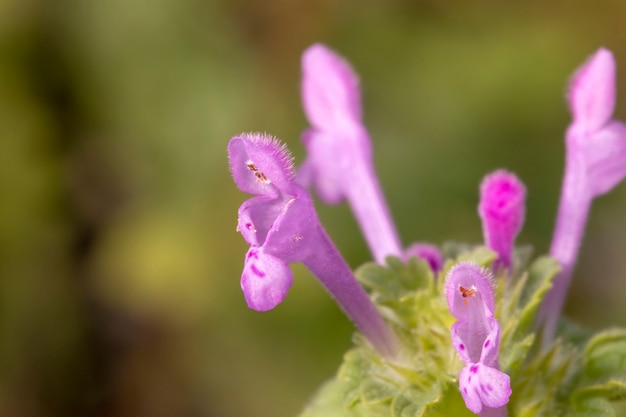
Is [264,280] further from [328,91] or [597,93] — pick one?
[597,93]

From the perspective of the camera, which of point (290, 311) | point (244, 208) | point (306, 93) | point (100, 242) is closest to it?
point (244, 208)

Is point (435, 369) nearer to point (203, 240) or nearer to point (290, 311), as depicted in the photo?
point (290, 311)

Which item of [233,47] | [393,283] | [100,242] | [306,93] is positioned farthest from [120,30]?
[393,283]

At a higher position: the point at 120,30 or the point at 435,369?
the point at 120,30

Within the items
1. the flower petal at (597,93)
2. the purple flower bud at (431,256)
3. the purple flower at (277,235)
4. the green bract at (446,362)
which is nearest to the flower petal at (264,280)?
the purple flower at (277,235)

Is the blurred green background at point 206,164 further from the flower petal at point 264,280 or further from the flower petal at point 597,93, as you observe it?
the flower petal at point 264,280

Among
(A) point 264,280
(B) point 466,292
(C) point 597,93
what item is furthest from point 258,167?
(C) point 597,93

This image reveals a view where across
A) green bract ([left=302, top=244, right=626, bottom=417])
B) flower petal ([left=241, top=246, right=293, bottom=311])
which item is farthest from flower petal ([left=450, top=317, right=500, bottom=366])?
flower petal ([left=241, top=246, right=293, bottom=311])
